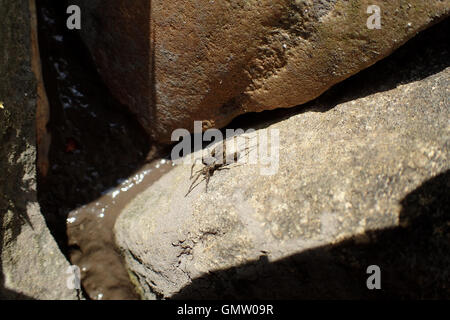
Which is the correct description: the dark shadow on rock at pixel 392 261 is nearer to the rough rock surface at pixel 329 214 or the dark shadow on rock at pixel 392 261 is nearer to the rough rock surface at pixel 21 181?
the rough rock surface at pixel 329 214

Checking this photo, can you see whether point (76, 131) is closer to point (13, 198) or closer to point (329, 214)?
point (13, 198)

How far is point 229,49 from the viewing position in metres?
1.86

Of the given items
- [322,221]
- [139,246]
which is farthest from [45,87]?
[322,221]

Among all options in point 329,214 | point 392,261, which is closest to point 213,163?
point 329,214

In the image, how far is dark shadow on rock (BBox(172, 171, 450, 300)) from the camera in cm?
138

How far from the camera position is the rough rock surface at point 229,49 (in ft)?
5.36

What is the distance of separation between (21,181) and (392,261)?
188 centimetres

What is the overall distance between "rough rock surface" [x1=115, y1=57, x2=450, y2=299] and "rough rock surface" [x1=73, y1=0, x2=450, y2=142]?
9.3 inches

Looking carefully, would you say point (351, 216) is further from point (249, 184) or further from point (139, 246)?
point (139, 246)

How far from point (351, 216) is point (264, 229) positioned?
0.39m

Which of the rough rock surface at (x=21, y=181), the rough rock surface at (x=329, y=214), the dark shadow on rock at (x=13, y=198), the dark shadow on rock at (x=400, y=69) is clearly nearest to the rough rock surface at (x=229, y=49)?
the dark shadow on rock at (x=400, y=69)

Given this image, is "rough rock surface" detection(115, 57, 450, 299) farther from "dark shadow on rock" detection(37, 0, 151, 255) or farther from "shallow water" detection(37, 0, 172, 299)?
"dark shadow on rock" detection(37, 0, 151, 255)

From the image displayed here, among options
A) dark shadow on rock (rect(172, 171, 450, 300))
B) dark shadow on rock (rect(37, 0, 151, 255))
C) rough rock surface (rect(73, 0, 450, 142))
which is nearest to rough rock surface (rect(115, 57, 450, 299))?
dark shadow on rock (rect(172, 171, 450, 300))

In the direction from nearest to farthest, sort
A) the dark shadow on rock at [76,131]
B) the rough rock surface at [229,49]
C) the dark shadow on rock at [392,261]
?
the dark shadow on rock at [392,261] < the rough rock surface at [229,49] < the dark shadow on rock at [76,131]
